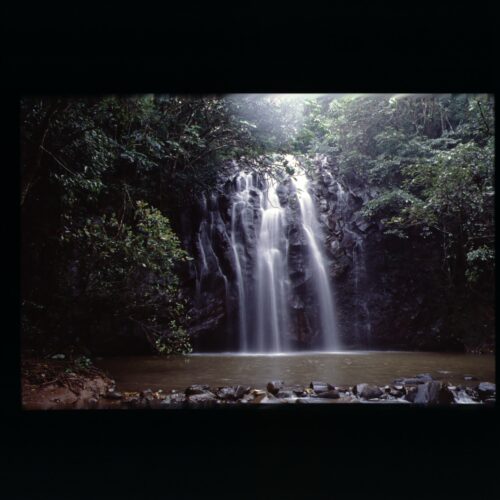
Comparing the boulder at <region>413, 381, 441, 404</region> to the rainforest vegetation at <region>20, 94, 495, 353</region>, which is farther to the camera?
the rainforest vegetation at <region>20, 94, 495, 353</region>

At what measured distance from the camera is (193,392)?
394 cm

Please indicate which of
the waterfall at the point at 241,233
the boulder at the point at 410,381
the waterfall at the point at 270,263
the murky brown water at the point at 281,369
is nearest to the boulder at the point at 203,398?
the murky brown water at the point at 281,369

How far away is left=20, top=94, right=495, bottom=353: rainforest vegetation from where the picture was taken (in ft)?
13.0

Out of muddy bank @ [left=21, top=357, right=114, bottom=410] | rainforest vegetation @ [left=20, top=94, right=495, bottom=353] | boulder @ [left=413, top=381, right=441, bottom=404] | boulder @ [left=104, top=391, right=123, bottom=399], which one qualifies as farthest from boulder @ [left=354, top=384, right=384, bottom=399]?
muddy bank @ [left=21, top=357, right=114, bottom=410]

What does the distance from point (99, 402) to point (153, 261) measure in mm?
1332

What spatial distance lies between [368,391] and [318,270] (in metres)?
3.34

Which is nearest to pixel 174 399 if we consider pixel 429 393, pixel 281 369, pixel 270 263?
pixel 281 369

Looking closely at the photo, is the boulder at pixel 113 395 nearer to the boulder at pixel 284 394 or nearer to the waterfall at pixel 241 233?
the boulder at pixel 284 394

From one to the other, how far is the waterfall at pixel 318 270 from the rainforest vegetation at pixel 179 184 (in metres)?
0.73

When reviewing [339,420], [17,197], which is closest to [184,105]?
[17,197]

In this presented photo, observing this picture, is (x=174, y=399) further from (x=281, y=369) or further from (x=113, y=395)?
(x=281, y=369)

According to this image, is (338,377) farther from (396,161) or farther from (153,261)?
(396,161)

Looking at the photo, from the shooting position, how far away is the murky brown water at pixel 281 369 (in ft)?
14.2

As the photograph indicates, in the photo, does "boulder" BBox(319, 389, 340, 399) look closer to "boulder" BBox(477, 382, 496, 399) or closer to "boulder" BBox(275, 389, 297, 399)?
"boulder" BBox(275, 389, 297, 399)
